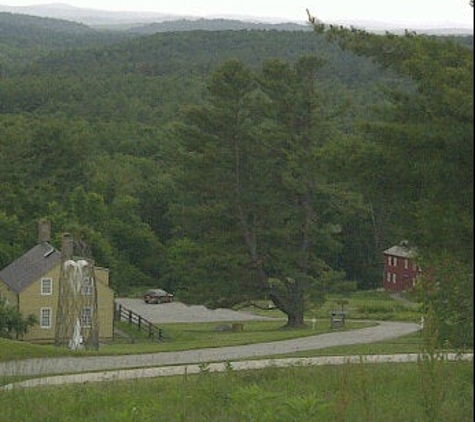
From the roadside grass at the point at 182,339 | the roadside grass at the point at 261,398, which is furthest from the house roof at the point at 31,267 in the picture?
the roadside grass at the point at 261,398

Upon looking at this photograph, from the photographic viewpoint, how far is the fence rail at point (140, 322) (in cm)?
3701

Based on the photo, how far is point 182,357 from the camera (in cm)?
2283

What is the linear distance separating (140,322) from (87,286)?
538cm

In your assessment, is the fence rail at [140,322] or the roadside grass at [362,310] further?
the roadside grass at [362,310]

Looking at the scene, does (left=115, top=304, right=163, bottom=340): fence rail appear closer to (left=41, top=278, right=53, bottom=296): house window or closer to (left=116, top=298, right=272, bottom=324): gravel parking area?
(left=116, top=298, right=272, bottom=324): gravel parking area

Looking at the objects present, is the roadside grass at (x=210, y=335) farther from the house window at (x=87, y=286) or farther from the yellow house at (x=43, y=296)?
the house window at (x=87, y=286)

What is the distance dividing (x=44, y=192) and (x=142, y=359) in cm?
4449

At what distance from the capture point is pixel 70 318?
33.3m

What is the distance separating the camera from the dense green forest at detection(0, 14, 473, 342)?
8.27m

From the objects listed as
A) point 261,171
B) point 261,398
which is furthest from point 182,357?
point 261,171

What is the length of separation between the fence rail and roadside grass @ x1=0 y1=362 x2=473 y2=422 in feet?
70.0

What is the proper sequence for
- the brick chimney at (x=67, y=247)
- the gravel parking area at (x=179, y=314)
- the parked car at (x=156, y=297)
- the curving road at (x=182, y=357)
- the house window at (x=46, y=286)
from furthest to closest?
1. the parked car at (x=156, y=297)
2. the gravel parking area at (x=179, y=314)
3. the house window at (x=46, y=286)
4. the brick chimney at (x=67, y=247)
5. the curving road at (x=182, y=357)

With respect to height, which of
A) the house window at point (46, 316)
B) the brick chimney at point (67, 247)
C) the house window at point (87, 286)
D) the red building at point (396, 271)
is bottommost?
the red building at point (396, 271)

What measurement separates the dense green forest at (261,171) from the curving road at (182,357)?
408 centimetres
